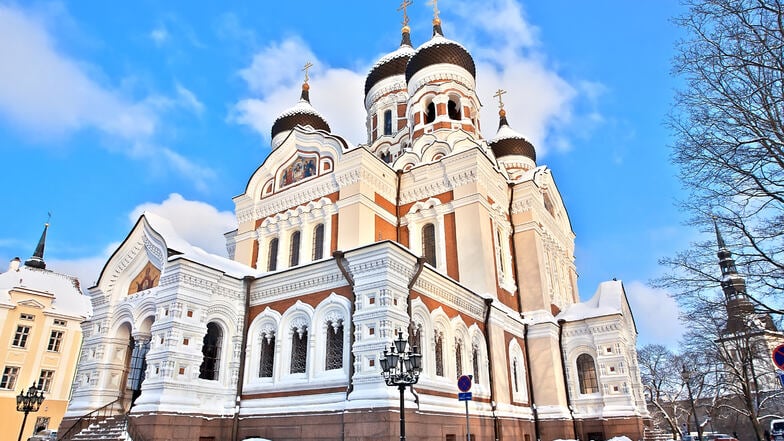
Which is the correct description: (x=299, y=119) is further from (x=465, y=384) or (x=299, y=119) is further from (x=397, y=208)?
(x=465, y=384)

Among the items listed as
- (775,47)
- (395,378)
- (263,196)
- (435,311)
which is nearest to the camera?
(775,47)

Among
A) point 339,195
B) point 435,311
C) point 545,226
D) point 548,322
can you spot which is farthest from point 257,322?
point 545,226

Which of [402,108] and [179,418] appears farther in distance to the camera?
[402,108]

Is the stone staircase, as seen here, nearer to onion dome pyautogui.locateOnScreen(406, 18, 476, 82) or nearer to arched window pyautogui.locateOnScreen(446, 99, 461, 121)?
arched window pyautogui.locateOnScreen(446, 99, 461, 121)

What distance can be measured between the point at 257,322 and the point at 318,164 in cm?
729

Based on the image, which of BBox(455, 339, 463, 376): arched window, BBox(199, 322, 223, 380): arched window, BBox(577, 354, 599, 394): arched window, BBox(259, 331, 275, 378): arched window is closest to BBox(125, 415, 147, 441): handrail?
BBox(199, 322, 223, 380): arched window

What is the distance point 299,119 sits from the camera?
82.3 ft

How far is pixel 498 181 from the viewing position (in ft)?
61.2

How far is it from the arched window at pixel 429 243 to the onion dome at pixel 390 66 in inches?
508

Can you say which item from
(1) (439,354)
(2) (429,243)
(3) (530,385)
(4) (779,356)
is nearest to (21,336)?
(2) (429,243)

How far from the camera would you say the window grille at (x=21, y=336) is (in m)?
24.8

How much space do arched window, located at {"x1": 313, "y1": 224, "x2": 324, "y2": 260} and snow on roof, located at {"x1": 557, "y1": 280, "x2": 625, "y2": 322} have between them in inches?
336

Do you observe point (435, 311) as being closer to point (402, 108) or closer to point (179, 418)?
point (179, 418)

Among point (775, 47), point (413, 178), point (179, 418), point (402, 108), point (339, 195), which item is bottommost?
point (179, 418)
